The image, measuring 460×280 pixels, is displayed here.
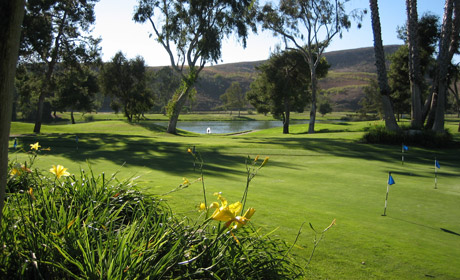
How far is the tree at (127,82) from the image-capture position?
5900cm

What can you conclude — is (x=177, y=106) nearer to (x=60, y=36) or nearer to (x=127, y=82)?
(x=60, y=36)

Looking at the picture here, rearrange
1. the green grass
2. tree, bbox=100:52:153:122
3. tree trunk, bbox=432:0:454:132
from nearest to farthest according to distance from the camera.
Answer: the green grass
tree trunk, bbox=432:0:454:132
tree, bbox=100:52:153:122

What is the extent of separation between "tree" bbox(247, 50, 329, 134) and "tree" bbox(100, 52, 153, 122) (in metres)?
19.8

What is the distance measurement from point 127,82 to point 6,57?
199 ft

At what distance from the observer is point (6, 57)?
6.73ft

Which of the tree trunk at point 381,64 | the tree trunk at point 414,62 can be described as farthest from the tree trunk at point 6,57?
the tree trunk at point 414,62

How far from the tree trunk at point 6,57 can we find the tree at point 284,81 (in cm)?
4369

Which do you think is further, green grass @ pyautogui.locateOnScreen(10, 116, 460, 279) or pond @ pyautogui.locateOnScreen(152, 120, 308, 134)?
pond @ pyautogui.locateOnScreen(152, 120, 308, 134)

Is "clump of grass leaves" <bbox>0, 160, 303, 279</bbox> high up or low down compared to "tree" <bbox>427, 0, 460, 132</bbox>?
down

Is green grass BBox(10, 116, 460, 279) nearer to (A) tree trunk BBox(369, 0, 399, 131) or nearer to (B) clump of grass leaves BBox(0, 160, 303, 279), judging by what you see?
(B) clump of grass leaves BBox(0, 160, 303, 279)

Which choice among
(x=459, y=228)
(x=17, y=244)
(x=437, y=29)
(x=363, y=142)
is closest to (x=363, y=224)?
(x=459, y=228)

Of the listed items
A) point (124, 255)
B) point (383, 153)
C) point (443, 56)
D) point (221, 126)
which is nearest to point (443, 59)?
point (443, 56)

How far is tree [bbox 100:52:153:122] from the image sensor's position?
2323 inches

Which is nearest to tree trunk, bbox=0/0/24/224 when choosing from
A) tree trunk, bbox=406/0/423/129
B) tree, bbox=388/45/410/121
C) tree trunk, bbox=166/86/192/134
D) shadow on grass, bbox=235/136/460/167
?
shadow on grass, bbox=235/136/460/167
